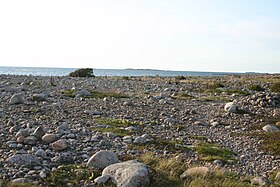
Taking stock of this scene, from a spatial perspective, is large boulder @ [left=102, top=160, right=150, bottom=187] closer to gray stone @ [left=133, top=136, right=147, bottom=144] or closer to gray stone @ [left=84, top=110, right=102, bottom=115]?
gray stone @ [left=133, top=136, right=147, bottom=144]

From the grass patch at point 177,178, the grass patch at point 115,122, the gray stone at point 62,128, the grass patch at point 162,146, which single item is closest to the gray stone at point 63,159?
the grass patch at point 177,178

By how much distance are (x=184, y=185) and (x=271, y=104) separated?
12503 millimetres

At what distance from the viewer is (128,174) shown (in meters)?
6.56

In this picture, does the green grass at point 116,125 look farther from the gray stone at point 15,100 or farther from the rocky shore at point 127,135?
the gray stone at point 15,100

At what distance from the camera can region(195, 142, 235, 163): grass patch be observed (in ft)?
30.6

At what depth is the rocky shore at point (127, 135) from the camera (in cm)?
751

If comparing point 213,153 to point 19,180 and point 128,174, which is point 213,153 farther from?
point 19,180

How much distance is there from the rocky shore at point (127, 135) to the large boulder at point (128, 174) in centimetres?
2

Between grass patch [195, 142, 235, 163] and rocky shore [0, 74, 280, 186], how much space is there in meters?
0.02

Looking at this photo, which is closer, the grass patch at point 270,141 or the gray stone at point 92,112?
the grass patch at point 270,141

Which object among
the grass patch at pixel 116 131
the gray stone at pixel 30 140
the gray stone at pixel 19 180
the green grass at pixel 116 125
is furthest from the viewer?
the green grass at pixel 116 125

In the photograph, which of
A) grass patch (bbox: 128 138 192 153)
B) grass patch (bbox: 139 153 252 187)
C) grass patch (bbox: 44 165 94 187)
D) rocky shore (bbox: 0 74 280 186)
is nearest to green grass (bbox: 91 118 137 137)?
rocky shore (bbox: 0 74 280 186)

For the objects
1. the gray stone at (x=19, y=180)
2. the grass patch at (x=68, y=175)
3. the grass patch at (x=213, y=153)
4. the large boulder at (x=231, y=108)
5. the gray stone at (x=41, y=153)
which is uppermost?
the large boulder at (x=231, y=108)

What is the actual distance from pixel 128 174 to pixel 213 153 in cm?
385
